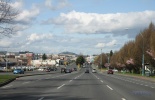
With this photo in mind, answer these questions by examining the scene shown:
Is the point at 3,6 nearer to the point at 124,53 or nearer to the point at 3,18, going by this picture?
the point at 3,18

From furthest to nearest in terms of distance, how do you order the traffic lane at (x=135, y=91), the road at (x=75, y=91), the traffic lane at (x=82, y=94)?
the traffic lane at (x=135, y=91), the road at (x=75, y=91), the traffic lane at (x=82, y=94)

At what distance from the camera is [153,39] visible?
7362 cm

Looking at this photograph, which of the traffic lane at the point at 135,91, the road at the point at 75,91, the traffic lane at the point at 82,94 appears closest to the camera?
the traffic lane at the point at 82,94

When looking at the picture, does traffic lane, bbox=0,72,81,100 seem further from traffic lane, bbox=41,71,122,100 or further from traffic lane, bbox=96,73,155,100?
traffic lane, bbox=96,73,155,100

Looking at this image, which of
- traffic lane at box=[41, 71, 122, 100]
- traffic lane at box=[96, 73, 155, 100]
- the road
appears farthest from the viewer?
traffic lane at box=[96, 73, 155, 100]

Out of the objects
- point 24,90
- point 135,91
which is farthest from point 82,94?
point 24,90

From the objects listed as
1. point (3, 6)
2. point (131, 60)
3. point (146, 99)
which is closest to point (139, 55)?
point (131, 60)

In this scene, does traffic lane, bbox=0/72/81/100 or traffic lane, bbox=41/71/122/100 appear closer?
traffic lane, bbox=41/71/122/100

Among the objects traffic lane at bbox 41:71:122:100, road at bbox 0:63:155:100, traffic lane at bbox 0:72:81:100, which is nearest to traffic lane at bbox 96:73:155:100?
road at bbox 0:63:155:100

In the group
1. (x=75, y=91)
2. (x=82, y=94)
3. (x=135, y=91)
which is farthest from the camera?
(x=135, y=91)

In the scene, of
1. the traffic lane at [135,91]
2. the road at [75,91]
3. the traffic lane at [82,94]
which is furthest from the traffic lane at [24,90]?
the traffic lane at [135,91]

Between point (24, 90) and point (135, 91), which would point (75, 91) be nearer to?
point (24, 90)

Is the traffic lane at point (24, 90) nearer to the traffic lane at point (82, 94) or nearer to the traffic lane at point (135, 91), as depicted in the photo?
the traffic lane at point (82, 94)

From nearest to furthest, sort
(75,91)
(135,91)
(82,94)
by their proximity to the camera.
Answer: (82,94)
(75,91)
(135,91)
